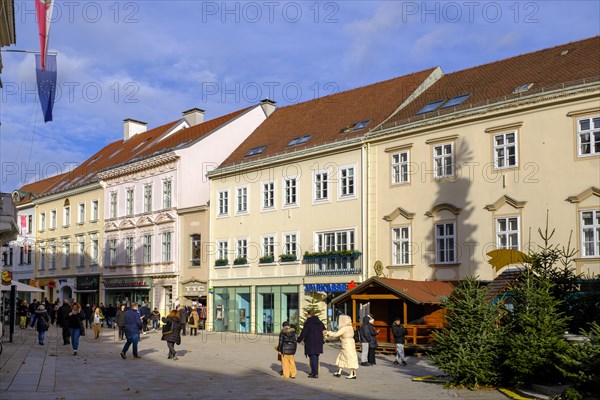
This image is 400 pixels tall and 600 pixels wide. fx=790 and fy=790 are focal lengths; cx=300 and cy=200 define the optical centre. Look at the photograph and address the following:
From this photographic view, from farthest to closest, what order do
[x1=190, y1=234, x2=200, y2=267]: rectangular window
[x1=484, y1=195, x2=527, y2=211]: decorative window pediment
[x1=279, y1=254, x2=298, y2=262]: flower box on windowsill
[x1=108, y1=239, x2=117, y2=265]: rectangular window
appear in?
1. [x1=108, y1=239, x2=117, y2=265]: rectangular window
2. [x1=190, y1=234, x2=200, y2=267]: rectangular window
3. [x1=279, y1=254, x2=298, y2=262]: flower box on windowsill
4. [x1=484, y1=195, x2=527, y2=211]: decorative window pediment

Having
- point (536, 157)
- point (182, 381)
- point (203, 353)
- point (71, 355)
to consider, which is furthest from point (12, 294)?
point (536, 157)

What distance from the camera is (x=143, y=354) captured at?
26.5 metres

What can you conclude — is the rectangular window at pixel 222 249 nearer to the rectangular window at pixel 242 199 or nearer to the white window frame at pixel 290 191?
the rectangular window at pixel 242 199

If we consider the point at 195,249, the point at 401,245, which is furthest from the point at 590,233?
the point at 195,249

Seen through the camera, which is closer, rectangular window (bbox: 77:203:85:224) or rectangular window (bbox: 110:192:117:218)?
rectangular window (bbox: 110:192:117:218)

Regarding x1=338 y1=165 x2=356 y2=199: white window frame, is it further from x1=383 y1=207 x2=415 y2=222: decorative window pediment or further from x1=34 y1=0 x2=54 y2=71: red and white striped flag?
x1=34 y1=0 x2=54 y2=71: red and white striped flag

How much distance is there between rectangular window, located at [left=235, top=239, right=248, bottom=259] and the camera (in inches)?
1663

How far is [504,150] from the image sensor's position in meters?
30.1

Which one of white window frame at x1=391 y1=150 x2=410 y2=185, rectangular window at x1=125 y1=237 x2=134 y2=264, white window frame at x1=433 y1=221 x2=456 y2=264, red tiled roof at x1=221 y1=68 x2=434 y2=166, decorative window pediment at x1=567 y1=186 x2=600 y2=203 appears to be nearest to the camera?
decorative window pediment at x1=567 y1=186 x2=600 y2=203

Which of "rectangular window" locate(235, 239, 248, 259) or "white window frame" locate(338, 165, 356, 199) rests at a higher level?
"white window frame" locate(338, 165, 356, 199)

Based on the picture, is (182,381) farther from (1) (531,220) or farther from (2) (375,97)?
(2) (375,97)

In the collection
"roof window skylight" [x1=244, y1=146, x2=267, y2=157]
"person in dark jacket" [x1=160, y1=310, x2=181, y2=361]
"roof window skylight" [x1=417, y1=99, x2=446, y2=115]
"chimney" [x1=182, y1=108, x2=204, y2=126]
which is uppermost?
"chimney" [x1=182, y1=108, x2=204, y2=126]

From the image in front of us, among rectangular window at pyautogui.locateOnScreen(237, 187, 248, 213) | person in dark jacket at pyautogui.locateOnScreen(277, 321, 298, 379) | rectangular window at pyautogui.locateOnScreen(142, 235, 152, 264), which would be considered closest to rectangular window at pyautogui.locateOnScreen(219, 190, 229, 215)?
rectangular window at pyautogui.locateOnScreen(237, 187, 248, 213)

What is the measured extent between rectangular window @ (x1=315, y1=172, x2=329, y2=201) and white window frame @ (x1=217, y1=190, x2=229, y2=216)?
7.44 metres
